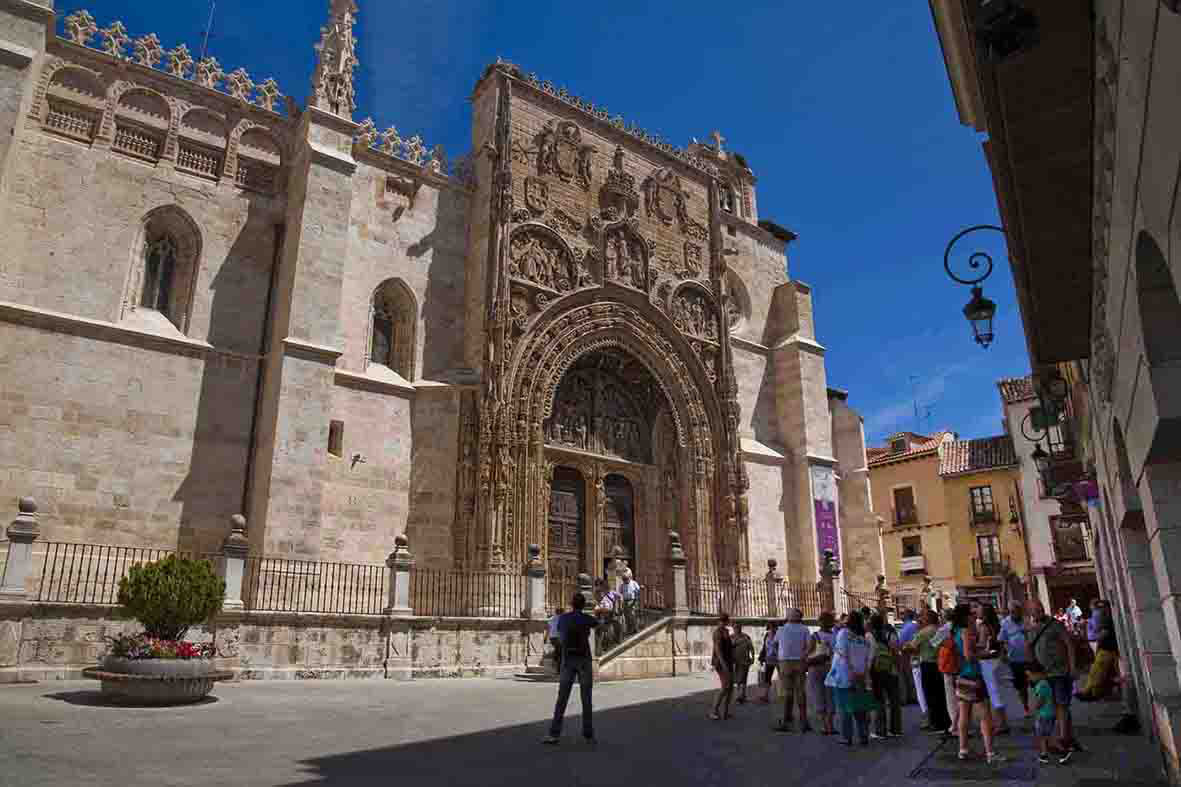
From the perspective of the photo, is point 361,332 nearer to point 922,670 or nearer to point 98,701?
point 98,701

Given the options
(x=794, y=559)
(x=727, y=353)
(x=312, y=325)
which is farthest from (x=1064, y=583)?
(x=312, y=325)

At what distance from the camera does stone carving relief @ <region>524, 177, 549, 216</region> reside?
1942cm

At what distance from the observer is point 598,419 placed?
20.1 m

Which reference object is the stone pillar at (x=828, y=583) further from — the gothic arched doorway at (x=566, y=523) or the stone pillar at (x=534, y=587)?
the stone pillar at (x=534, y=587)

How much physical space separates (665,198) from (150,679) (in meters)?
18.3

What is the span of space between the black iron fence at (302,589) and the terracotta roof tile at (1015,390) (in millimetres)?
26772

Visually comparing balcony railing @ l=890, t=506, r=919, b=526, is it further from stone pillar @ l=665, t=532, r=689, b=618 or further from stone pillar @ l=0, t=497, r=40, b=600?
stone pillar @ l=0, t=497, r=40, b=600

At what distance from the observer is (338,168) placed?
53.0ft

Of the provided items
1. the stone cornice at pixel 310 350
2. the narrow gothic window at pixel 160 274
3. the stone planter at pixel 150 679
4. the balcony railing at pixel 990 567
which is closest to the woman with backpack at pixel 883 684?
the stone planter at pixel 150 679

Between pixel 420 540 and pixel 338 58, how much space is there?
1068 cm

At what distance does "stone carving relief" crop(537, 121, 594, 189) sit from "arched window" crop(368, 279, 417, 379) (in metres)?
5.17

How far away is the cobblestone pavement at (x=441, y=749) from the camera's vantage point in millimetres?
5422

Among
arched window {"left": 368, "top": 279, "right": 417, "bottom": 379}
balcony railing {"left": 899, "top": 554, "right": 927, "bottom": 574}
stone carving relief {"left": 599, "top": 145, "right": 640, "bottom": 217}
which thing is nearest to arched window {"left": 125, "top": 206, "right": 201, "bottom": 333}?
arched window {"left": 368, "top": 279, "right": 417, "bottom": 379}

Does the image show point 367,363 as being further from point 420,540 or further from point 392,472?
point 420,540
